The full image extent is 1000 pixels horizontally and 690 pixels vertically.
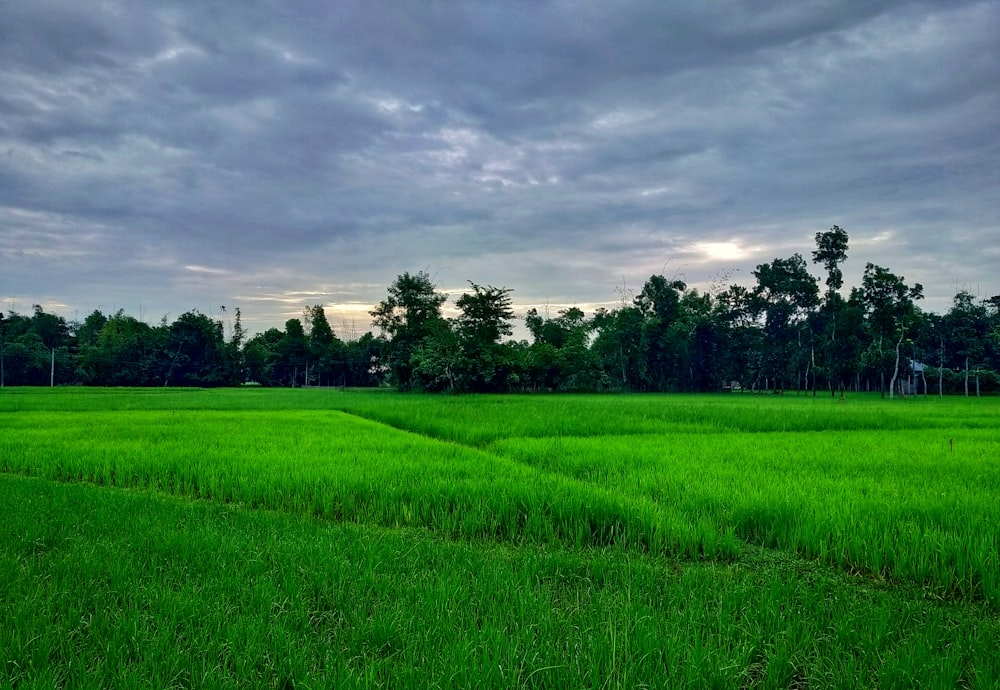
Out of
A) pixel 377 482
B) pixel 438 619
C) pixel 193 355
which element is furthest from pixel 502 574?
pixel 193 355

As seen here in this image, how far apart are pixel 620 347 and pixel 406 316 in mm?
22440

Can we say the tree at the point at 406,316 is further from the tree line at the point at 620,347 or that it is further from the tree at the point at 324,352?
the tree at the point at 324,352

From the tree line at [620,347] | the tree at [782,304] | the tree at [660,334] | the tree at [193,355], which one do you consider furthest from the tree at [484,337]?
the tree at [193,355]

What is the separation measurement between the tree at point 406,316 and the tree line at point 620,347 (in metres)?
0.12

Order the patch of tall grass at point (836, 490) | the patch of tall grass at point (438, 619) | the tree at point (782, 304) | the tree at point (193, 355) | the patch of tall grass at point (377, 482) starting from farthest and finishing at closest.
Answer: the tree at point (193, 355)
the tree at point (782, 304)
the patch of tall grass at point (377, 482)
the patch of tall grass at point (836, 490)
the patch of tall grass at point (438, 619)

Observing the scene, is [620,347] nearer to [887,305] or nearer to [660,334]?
[660,334]

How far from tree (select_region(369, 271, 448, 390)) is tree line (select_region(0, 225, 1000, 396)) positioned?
12 cm

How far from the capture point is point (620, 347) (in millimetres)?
60062

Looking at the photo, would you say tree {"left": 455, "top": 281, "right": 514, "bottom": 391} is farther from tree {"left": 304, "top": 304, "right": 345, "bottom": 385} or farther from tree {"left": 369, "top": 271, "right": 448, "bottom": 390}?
tree {"left": 304, "top": 304, "right": 345, "bottom": 385}

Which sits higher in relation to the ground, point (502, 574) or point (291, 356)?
point (291, 356)

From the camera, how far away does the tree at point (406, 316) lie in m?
51.2

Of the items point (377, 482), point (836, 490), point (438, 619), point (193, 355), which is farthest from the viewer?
point (193, 355)

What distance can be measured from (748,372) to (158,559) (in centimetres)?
6479

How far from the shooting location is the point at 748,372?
62000 mm
